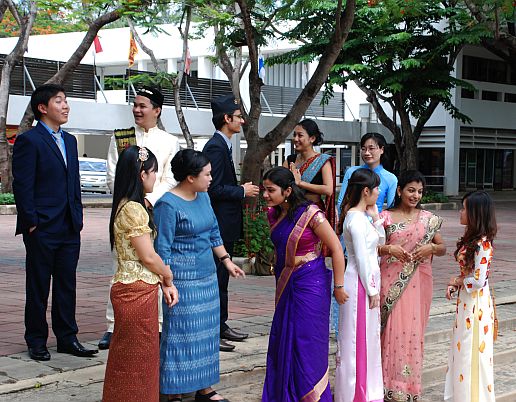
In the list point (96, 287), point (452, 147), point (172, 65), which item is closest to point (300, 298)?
point (96, 287)

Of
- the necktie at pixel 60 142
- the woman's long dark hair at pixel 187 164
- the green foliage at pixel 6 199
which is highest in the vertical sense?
the necktie at pixel 60 142

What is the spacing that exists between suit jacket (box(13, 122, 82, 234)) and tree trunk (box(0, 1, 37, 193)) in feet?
50.0

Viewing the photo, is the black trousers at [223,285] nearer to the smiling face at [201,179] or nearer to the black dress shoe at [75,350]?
the black dress shoe at [75,350]

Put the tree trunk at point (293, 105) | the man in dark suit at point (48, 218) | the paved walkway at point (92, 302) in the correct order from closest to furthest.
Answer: the paved walkway at point (92, 302), the man in dark suit at point (48, 218), the tree trunk at point (293, 105)

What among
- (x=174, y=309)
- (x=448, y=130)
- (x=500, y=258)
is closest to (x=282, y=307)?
(x=174, y=309)

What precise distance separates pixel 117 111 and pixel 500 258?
58.7 ft

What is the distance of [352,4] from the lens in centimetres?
977

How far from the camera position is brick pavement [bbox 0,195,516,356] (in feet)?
22.6

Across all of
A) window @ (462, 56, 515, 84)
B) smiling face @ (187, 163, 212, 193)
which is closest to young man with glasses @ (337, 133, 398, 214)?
smiling face @ (187, 163, 212, 193)

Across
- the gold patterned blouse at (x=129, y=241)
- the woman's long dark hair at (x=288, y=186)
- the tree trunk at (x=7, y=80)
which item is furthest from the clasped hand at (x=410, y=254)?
the tree trunk at (x=7, y=80)

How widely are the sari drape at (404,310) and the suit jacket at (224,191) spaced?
1.20m

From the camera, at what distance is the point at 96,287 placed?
30.1 ft

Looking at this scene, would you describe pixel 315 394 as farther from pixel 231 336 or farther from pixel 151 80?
pixel 151 80

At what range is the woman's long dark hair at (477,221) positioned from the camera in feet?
17.2
